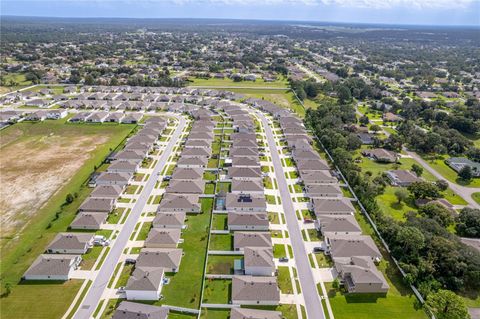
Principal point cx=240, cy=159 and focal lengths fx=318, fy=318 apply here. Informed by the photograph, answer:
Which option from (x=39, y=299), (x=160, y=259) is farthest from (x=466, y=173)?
(x=39, y=299)

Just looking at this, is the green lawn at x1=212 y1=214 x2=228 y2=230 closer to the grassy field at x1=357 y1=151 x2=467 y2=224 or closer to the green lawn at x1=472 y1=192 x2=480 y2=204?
the grassy field at x1=357 y1=151 x2=467 y2=224

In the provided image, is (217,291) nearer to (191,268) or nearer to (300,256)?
(191,268)

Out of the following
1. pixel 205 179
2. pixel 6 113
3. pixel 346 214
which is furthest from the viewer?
pixel 6 113

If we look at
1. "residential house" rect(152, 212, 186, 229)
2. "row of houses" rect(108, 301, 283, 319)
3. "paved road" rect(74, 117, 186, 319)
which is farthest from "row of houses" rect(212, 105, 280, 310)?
"paved road" rect(74, 117, 186, 319)

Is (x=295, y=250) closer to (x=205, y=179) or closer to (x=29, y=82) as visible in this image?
(x=205, y=179)

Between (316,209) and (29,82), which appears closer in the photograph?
(316,209)

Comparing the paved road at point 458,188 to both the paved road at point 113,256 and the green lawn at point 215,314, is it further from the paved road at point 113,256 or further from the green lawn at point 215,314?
the paved road at point 113,256

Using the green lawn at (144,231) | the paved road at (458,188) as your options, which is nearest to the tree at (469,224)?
the paved road at (458,188)

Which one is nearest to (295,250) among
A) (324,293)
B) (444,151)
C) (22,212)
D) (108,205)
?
(324,293)

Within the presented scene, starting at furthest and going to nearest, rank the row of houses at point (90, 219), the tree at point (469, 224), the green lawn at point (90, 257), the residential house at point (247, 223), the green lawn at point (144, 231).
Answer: the residential house at point (247, 223) → the tree at point (469, 224) → the green lawn at point (144, 231) → the green lawn at point (90, 257) → the row of houses at point (90, 219)
